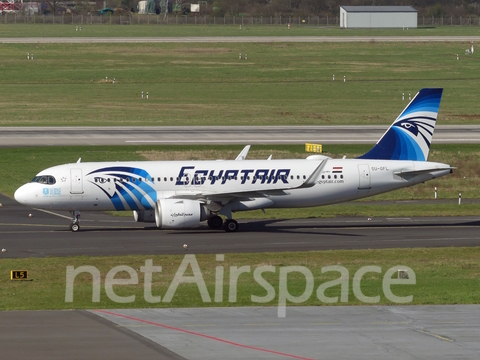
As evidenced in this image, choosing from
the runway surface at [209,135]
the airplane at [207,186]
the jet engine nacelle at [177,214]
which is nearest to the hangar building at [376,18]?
the runway surface at [209,135]

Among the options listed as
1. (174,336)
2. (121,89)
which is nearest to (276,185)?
(174,336)

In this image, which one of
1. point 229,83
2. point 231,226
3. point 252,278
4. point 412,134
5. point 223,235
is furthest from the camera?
point 229,83

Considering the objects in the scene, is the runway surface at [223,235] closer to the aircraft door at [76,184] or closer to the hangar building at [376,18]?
the aircraft door at [76,184]

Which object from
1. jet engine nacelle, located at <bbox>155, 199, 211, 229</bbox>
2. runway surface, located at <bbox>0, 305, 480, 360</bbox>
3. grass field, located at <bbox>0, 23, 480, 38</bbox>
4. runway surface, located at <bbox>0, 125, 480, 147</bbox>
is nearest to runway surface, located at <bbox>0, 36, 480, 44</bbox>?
grass field, located at <bbox>0, 23, 480, 38</bbox>

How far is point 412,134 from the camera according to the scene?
48.6 m

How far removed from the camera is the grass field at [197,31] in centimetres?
16950

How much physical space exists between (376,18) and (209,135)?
121m

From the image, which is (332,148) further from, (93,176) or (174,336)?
(174,336)

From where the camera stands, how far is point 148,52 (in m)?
142

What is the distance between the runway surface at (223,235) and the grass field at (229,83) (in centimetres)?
3882

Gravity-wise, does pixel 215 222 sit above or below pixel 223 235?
above

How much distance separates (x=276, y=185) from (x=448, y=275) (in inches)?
556

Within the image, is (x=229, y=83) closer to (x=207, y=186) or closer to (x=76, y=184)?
(x=207, y=186)

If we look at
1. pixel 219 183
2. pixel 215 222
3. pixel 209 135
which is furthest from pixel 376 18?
pixel 215 222
